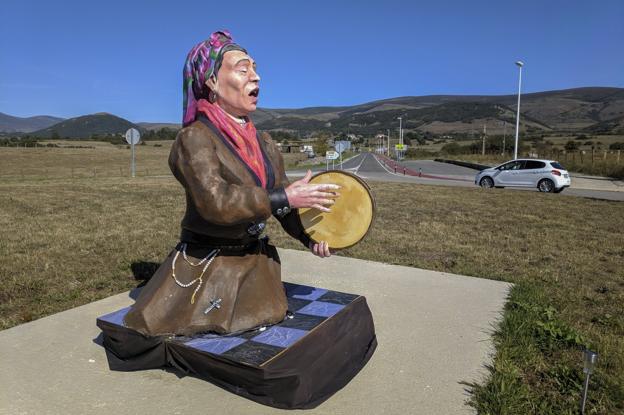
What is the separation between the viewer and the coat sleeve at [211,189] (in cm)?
247

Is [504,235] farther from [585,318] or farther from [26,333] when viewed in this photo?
[26,333]

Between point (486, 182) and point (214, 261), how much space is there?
18.5 meters

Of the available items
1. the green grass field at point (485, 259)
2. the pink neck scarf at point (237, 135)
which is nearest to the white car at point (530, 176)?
the green grass field at point (485, 259)

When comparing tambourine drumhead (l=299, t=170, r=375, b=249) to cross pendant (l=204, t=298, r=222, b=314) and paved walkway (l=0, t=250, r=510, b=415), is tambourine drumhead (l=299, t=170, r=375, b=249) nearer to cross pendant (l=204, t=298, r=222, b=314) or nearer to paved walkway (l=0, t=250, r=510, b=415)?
cross pendant (l=204, t=298, r=222, b=314)

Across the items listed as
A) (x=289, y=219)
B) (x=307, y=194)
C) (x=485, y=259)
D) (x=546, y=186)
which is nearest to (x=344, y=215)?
(x=289, y=219)

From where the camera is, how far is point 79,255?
21.1 feet

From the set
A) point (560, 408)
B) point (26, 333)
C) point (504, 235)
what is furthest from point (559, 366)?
point (504, 235)

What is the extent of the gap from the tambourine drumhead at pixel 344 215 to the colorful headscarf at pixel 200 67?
0.86 metres

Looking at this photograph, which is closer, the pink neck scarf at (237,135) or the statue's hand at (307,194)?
the statue's hand at (307,194)

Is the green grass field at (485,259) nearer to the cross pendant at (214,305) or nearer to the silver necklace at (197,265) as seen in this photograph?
the cross pendant at (214,305)

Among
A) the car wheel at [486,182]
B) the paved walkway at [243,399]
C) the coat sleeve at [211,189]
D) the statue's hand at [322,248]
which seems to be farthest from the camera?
the car wheel at [486,182]

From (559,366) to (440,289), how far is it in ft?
5.70

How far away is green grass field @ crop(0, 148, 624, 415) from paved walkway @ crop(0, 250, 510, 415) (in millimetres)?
234

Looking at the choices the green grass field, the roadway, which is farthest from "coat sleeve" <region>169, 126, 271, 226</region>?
the roadway
